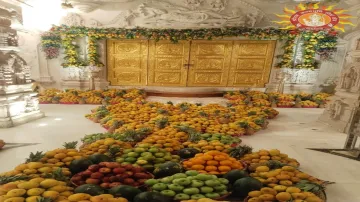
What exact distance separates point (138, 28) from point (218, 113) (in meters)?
5.94

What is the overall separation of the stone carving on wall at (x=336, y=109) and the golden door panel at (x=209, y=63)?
5.26 meters

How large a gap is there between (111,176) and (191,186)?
0.84 meters

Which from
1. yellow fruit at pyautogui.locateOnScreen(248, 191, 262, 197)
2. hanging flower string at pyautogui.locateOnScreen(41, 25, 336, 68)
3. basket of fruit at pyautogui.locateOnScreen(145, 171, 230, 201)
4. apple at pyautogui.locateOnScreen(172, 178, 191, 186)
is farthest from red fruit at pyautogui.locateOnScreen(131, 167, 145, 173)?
hanging flower string at pyautogui.locateOnScreen(41, 25, 336, 68)

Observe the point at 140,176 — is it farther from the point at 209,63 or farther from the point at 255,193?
the point at 209,63

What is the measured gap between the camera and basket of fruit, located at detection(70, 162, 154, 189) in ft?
6.80

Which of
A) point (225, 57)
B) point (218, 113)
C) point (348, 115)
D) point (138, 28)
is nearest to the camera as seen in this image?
point (348, 115)

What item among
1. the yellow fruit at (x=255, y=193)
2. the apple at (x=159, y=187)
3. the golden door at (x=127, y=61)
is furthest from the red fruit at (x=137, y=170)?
the golden door at (x=127, y=61)

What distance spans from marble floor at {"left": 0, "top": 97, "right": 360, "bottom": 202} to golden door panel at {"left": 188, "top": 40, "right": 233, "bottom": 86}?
4.37m

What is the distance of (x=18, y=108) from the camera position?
4754 millimetres

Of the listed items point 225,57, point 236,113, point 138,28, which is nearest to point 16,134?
point 236,113

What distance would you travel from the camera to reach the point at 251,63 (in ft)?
33.1

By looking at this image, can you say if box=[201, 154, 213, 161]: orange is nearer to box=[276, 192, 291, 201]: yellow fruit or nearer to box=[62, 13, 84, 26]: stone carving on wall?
box=[276, 192, 291, 201]: yellow fruit

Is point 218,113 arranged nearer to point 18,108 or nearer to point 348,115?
point 348,115

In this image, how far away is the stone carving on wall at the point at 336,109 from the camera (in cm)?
520
